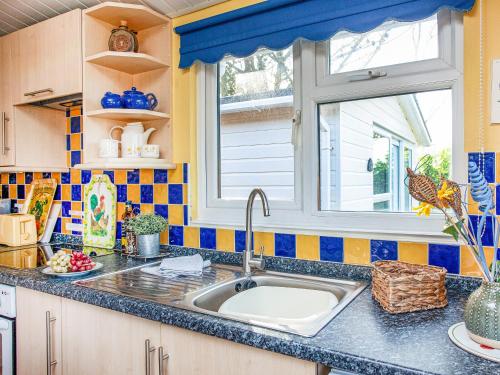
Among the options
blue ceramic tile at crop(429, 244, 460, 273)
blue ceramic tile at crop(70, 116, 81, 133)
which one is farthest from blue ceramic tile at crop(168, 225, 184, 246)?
blue ceramic tile at crop(429, 244, 460, 273)

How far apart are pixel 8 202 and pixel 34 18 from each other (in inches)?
50.0

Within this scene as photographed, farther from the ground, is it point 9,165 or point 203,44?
point 203,44

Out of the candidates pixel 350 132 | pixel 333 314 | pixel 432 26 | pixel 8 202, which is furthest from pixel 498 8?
pixel 8 202

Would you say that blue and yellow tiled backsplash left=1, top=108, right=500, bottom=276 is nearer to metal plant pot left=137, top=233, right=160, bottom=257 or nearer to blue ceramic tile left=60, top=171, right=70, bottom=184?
blue ceramic tile left=60, top=171, right=70, bottom=184

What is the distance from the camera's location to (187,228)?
198cm

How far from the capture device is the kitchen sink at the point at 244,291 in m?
1.36

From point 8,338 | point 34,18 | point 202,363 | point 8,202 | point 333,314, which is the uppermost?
point 34,18

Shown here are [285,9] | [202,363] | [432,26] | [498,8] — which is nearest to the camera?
[202,363]

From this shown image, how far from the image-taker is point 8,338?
1.64 m

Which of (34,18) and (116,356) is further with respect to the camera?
(34,18)

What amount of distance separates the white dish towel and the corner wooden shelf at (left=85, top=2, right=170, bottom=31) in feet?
4.00

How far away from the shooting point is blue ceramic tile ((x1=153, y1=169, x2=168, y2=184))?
2.05 metres

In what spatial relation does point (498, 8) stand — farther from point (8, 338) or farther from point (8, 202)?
point (8, 202)

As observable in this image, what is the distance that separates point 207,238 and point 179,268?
0.30 meters
